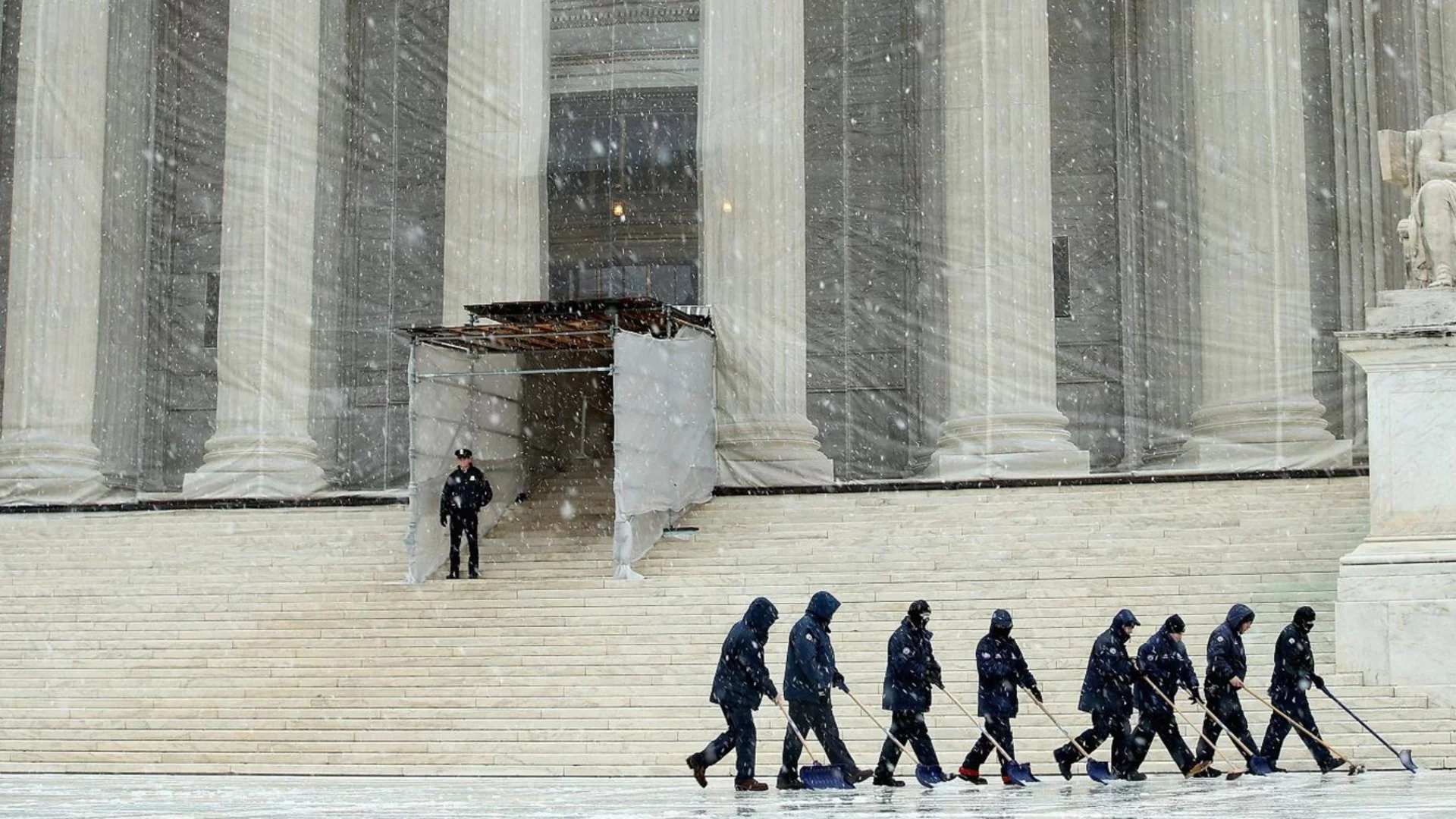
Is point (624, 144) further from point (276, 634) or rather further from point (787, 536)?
point (276, 634)

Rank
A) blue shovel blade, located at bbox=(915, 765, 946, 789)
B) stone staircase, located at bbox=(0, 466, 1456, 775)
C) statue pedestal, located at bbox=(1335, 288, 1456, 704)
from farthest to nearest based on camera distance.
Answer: statue pedestal, located at bbox=(1335, 288, 1456, 704), stone staircase, located at bbox=(0, 466, 1456, 775), blue shovel blade, located at bbox=(915, 765, 946, 789)

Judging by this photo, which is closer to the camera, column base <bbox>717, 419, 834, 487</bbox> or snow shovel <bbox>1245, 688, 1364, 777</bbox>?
snow shovel <bbox>1245, 688, 1364, 777</bbox>

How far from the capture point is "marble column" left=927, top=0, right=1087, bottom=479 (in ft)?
95.8

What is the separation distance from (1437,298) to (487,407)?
1399cm

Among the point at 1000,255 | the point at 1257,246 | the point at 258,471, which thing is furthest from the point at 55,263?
the point at 1257,246

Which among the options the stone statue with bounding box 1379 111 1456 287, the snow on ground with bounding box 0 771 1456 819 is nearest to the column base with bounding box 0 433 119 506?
the snow on ground with bounding box 0 771 1456 819

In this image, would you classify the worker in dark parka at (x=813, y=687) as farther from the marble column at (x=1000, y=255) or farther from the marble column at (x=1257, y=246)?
the marble column at (x=1257, y=246)

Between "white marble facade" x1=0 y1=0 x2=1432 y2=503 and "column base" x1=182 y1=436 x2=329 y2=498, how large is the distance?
4 centimetres

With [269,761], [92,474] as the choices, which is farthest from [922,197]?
[269,761]

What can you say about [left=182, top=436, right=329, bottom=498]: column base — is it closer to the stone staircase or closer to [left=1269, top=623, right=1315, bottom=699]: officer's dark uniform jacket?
the stone staircase

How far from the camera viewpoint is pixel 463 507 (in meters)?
24.0

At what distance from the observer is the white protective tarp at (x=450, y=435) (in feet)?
81.3

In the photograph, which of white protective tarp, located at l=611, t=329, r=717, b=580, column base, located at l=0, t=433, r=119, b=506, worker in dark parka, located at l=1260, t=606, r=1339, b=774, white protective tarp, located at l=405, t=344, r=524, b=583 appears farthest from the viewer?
column base, located at l=0, t=433, r=119, b=506

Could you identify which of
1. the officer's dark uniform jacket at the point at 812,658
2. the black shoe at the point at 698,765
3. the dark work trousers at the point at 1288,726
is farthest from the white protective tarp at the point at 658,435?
the dark work trousers at the point at 1288,726
